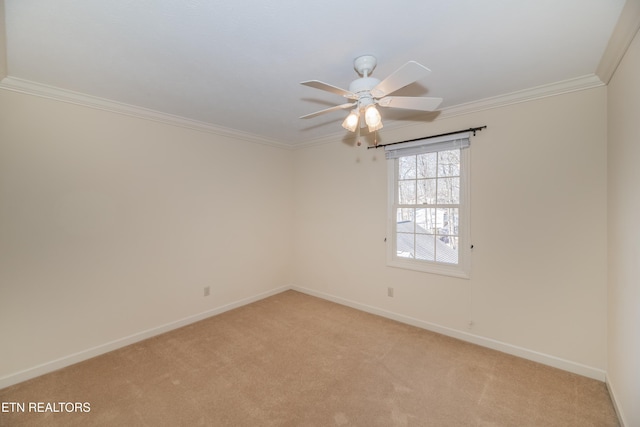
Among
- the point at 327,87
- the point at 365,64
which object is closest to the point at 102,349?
the point at 327,87

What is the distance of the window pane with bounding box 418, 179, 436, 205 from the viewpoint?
125 inches

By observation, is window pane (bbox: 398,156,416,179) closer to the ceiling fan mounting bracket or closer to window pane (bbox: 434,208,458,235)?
window pane (bbox: 434,208,458,235)

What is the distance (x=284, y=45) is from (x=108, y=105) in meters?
2.07

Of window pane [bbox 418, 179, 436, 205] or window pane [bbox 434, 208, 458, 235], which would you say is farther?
window pane [bbox 418, 179, 436, 205]

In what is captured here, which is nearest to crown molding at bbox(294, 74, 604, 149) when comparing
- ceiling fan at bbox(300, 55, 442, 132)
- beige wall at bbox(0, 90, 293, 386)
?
ceiling fan at bbox(300, 55, 442, 132)

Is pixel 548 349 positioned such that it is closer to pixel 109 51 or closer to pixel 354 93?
pixel 354 93

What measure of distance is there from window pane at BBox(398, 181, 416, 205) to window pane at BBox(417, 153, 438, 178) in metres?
0.16

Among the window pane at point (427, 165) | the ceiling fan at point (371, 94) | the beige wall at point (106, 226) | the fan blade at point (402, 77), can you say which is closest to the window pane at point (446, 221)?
the window pane at point (427, 165)

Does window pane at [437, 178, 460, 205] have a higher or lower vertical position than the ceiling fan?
lower

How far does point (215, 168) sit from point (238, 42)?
215 centimetres

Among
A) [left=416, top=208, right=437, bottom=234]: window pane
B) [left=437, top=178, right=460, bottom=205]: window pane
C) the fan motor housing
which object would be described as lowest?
[left=416, top=208, right=437, bottom=234]: window pane

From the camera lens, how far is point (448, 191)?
307 centimetres

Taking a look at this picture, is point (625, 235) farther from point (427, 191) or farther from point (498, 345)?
point (427, 191)

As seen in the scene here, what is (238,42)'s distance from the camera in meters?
1.74
